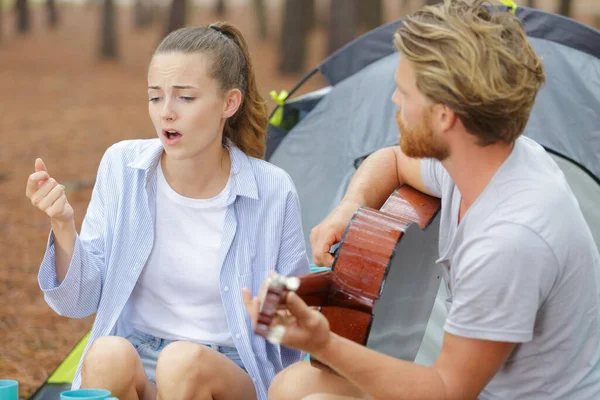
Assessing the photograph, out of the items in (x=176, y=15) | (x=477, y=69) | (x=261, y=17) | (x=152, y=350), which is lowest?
(x=261, y=17)

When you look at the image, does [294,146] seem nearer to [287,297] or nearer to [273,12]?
[287,297]

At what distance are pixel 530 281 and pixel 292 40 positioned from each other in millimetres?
10872

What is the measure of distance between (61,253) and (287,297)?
87 cm

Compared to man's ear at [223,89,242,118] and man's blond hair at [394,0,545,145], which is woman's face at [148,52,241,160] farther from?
man's blond hair at [394,0,545,145]

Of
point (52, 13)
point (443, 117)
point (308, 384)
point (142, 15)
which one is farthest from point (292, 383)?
point (52, 13)

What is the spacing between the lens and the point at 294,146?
333cm

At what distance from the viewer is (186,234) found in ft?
7.48

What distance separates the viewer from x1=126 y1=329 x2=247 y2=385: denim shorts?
2225 millimetres

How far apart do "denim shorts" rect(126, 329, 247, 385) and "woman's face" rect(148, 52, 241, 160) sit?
525 millimetres

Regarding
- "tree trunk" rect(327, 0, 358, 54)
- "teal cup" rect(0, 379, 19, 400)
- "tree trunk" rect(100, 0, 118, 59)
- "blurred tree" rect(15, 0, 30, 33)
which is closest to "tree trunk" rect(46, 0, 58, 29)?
"blurred tree" rect(15, 0, 30, 33)

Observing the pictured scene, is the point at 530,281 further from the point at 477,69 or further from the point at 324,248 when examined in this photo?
the point at 324,248

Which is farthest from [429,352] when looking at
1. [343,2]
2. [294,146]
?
[343,2]

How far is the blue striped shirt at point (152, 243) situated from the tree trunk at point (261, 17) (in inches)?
445

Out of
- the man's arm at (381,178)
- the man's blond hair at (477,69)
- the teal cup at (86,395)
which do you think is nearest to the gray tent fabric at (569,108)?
the man's arm at (381,178)
